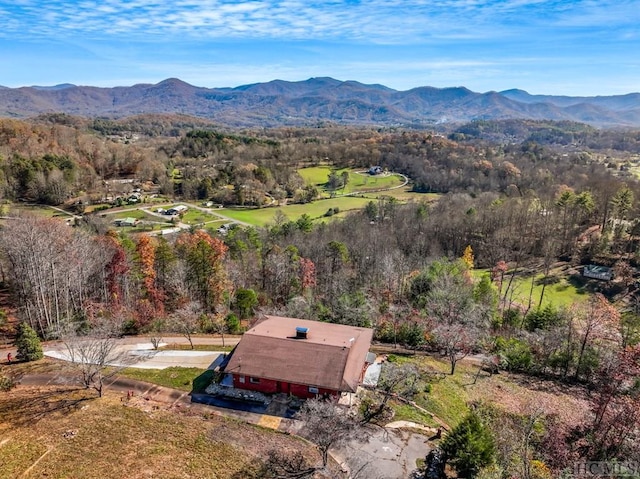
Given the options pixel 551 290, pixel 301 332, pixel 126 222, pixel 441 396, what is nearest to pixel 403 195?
pixel 551 290

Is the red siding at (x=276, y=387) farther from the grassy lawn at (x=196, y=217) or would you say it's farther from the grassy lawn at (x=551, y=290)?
the grassy lawn at (x=196, y=217)

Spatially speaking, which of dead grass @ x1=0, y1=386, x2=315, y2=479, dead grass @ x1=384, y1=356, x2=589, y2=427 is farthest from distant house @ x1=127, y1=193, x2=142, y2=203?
dead grass @ x1=384, y1=356, x2=589, y2=427

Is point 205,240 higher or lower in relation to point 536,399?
higher

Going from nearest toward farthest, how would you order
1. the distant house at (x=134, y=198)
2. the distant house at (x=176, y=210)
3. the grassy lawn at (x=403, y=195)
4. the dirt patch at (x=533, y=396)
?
1. the dirt patch at (x=533, y=396)
2. the distant house at (x=176, y=210)
3. the distant house at (x=134, y=198)
4. the grassy lawn at (x=403, y=195)

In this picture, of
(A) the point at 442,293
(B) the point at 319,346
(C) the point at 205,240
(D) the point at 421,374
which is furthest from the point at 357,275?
(B) the point at 319,346

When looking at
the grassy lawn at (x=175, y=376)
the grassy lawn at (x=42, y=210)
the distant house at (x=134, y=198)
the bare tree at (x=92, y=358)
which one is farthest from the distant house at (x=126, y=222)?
the grassy lawn at (x=175, y=376)

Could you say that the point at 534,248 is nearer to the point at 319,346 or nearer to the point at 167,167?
the point at 319,346
